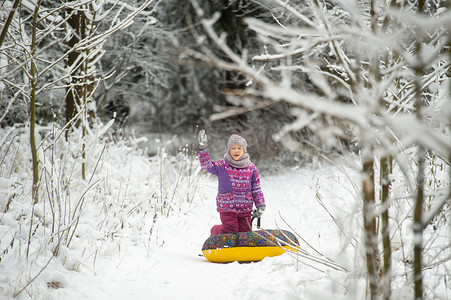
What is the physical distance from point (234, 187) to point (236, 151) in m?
0.43

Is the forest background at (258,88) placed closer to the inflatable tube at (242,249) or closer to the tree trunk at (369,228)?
the tree trunk at (369,228)

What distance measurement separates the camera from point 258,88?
12586 millimetres

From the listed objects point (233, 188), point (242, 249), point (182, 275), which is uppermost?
point (233, 188)

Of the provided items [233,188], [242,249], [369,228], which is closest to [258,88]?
[233,188]

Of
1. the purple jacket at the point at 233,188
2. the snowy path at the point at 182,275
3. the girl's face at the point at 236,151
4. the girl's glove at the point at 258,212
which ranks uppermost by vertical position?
the girl's face at the point at 236,151

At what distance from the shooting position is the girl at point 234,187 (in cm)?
417

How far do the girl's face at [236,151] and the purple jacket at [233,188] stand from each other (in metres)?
0.13

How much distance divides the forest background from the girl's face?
59 cm

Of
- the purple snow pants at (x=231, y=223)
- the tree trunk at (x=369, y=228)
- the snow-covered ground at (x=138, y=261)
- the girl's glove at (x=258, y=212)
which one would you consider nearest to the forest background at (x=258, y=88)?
the tree trunk at (x=369, y=228)

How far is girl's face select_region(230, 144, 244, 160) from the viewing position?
429 centimetres

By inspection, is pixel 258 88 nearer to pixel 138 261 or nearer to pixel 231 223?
pixel 231 223

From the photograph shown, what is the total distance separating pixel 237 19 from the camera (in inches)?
516

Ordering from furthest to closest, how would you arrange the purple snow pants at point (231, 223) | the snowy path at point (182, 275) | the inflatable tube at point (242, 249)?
1. the purple snow pants at point (231, 223)
2. the inflatable tube at point (242, 249)
3. the snowy path at point (182, 275)

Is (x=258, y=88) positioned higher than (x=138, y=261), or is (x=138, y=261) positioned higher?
(x=258, y=88)
